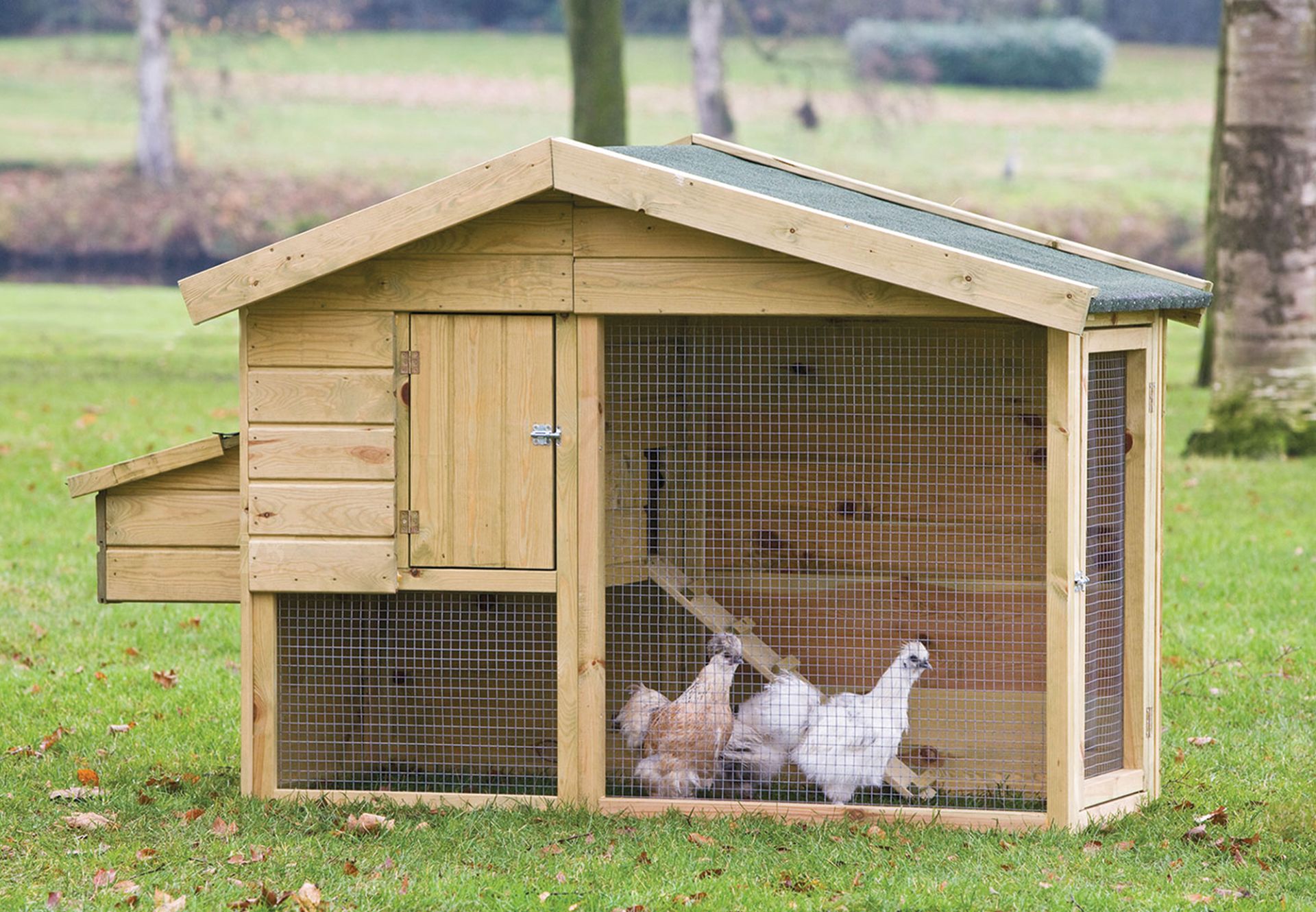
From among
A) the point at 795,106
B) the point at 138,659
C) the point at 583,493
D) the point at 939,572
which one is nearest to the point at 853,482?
the point at 939,572

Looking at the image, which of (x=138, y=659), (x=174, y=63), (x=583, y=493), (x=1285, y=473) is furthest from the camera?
(x=174, y=63)

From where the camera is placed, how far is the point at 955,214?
6.52 meters

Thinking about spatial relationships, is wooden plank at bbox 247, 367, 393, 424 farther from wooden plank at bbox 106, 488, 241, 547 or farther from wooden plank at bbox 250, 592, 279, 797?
wooden plank at bbox 250, 592, 279, 797

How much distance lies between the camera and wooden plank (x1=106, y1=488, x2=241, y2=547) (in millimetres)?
5852

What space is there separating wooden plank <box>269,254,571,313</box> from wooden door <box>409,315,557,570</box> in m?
0.06

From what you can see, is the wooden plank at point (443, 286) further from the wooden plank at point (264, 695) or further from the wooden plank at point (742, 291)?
the wooden plank at point (264, 695)

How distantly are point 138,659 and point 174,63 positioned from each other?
18.3 metres

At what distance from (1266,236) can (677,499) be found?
326 inches

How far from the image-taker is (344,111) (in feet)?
79.9

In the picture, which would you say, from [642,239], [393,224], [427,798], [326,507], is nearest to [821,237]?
[642,239]

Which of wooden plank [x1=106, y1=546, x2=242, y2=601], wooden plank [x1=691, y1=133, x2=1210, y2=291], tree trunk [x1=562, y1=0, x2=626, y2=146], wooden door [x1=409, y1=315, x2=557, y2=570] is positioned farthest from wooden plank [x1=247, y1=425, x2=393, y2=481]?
tree trunk [x1=562, y1=0, x2=626, y2=146]

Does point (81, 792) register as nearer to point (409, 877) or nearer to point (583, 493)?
point (409, 877)

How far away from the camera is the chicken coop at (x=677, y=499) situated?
5340 mm

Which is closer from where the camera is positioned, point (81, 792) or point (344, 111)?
point (81, 792)
